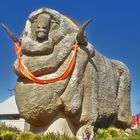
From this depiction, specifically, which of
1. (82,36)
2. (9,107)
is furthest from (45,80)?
(9,107)

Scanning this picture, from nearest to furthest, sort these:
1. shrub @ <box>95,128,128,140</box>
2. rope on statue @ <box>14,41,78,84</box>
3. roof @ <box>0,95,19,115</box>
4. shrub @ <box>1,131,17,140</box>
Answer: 1. shrub @ <box>1,131,17,140</box>
2. rope on statue @ <box>14,41,78,84</box>
3. shrub @ <box>95,128,128,140</box>
4. roof @ <box>0,95,19,115</box>

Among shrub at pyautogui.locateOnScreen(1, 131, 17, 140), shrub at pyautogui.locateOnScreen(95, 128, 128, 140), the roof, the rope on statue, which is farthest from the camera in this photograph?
the roof

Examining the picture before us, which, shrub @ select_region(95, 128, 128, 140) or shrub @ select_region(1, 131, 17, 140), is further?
shrub @ select_region(95, 128, 128, 140)

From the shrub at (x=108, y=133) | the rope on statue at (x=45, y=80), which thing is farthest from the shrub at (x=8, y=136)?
the shrub at (x=108, y=133)

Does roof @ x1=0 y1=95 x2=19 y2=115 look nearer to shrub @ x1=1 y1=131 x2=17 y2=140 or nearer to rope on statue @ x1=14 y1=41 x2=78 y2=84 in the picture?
rope on statue @ x1=14 y1=41 x2=78 y2=84

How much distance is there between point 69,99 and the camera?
13.2m

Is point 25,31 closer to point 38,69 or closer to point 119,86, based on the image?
point 38,69

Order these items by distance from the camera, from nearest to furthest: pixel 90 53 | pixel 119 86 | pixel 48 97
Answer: pixel 48 97 → pixel 90 53 → pixel 119 86

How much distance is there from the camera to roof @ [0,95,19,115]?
27.9 meters

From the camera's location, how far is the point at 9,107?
2792 cm

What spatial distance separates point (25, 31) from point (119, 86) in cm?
337

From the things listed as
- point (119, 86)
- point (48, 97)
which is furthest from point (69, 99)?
point (119, 86)

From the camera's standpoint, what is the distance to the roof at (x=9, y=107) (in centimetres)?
2788

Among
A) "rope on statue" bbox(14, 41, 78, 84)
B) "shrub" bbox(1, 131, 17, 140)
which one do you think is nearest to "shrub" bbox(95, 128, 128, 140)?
"rope on statue" bbox(14, 41, 78, 84)
